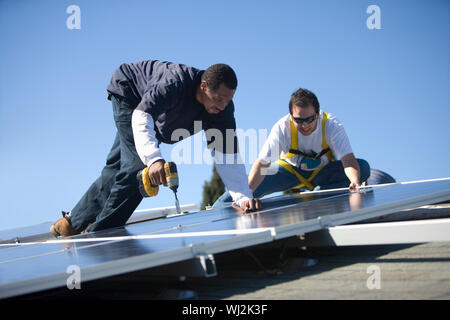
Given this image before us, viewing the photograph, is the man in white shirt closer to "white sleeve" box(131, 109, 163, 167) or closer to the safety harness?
the safety harness

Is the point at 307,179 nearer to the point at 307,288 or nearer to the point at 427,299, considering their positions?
the point at 307,288

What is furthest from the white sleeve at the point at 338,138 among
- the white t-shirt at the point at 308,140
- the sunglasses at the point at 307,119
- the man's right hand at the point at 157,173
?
the man's right hand at the point at 157,173

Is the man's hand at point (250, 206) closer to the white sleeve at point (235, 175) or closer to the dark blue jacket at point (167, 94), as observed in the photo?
the white sleeve at point (235, 175)

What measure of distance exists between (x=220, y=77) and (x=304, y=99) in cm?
184

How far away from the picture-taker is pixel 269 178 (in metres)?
6.91

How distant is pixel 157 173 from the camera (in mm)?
4113

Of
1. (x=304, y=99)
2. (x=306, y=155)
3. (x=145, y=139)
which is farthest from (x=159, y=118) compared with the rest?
(x=306, y=155)

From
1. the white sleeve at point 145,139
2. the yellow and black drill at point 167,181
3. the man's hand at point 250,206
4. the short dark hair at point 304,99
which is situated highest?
the short dark hair at point 304,99

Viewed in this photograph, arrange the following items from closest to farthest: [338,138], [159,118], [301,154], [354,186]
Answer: [159,118]
[354,186]
[338,138]
[301,154]

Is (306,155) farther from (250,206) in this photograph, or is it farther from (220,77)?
(220,77)

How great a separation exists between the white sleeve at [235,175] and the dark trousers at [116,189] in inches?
29.4

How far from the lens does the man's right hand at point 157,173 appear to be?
4.10 metres

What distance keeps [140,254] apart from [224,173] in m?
2.78
